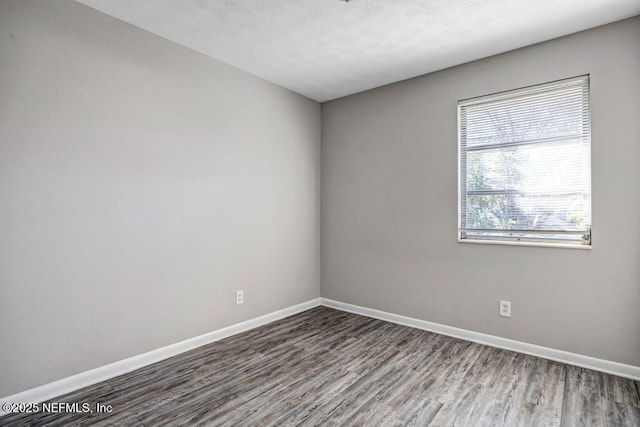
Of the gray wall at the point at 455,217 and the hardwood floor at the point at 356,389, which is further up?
the gray wall at the point at 455,217

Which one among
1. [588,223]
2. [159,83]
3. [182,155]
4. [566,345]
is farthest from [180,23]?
[566,345]

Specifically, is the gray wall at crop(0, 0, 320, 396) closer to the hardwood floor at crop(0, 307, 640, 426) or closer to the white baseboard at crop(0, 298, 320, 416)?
the white baseboard at crop(0, 298, 320, 416)

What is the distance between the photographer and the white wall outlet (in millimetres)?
2930

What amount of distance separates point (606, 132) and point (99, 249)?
3784mm

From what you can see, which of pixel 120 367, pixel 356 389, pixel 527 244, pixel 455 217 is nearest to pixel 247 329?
pixel 120 367

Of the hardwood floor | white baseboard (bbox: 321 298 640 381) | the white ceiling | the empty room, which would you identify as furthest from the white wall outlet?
the white ceiling

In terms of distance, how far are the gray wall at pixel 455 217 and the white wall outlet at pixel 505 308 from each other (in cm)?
5

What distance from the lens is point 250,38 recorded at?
273 cm

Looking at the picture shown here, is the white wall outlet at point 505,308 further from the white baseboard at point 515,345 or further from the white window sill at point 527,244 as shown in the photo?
the white window sill at point 527,244

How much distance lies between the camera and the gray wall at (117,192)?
205 centimetres

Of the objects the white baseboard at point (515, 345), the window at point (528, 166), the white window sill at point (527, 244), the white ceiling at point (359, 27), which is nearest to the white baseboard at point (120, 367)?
the white baseboard at point (515, 345)

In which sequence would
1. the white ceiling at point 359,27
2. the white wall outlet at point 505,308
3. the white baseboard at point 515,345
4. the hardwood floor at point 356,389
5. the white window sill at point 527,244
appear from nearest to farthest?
the hardwood floor at point 356,389
the white ceiling at point 359,27
the white baseboard at point 515,345
the white window sill at point 527,244
the white wall outlet at point 505,308

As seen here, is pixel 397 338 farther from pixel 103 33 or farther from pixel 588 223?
pixel 103 33

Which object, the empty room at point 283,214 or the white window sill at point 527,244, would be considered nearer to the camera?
the empty room at point 283,214
